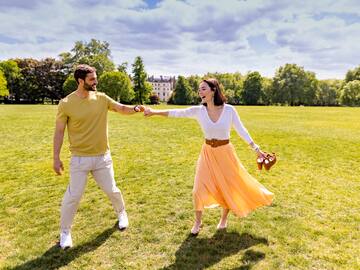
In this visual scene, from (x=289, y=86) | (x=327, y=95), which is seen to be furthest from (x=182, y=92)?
(x=327, y=95)

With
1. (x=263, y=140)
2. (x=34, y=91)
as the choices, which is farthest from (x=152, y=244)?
(x=34, y=91)

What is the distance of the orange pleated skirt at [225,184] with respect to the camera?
5.46 meters

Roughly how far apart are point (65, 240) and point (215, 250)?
2.31 m

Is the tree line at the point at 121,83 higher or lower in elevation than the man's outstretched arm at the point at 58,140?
higher

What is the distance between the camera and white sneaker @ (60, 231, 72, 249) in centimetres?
525

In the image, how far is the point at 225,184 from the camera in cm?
548

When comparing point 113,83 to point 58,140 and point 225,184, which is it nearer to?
point 58,140

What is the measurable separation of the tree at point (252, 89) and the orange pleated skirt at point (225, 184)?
99102 mm

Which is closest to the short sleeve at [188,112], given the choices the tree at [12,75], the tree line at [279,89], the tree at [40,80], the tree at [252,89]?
the tree line at [279,89]

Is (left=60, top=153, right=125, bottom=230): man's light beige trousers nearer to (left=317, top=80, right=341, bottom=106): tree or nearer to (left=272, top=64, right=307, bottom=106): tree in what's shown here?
(left=272, top=64, right=307, bottom=106): tree

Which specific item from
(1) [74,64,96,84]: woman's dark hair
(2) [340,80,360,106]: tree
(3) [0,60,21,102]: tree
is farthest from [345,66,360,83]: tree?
(1) [74,64,96,84]: woman's dark hair

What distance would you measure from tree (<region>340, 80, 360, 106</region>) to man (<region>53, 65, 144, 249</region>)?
100m

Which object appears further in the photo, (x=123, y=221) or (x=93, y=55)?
(x=93, y=55)

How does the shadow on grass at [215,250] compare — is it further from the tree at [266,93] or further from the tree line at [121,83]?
the tree at [266,93]
